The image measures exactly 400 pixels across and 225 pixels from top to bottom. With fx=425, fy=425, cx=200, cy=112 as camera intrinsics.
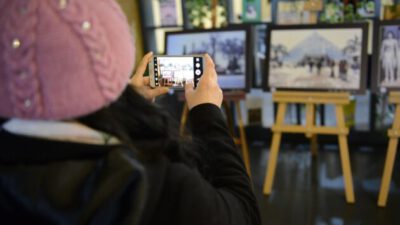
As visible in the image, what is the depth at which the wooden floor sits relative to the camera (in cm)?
253

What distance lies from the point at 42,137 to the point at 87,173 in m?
0.09

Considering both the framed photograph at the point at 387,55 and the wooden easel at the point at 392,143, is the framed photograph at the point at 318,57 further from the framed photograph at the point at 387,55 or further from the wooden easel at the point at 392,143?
the wooden easel at the point at 392,143

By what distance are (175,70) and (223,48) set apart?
196 centimetres

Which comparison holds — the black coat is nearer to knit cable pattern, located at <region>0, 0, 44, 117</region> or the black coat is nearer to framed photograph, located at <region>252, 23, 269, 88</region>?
knit cable pattern, located at <region>0, 0, 44, 117</region>

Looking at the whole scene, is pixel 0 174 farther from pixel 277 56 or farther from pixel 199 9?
pixel 199 9

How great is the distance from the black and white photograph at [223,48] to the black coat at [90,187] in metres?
2.56

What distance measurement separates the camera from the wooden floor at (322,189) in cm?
253

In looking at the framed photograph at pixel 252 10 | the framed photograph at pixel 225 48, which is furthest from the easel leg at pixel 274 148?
the framed photograph at pixel 252 10

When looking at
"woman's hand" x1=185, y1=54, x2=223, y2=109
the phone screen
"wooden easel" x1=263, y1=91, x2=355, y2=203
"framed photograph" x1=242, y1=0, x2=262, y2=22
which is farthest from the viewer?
"framed photograph" x1=242, y1=0, x2=262, y2=22

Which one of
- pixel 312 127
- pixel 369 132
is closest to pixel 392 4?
pixel 369 132

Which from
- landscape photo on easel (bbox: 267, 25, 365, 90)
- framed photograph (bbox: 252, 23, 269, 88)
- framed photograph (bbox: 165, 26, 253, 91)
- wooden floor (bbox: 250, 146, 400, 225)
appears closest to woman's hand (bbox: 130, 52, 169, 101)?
wooden floor (bbox: 250, 146, 400, 225)

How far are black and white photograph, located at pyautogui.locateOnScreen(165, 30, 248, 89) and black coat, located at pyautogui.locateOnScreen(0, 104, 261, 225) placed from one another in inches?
101

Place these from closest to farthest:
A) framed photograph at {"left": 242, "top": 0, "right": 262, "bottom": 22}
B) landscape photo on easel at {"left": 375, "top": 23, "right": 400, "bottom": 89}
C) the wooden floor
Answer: the wooden floor < landscape photo on easel at {"left": 375, "top": 23, "right": 400, "bottom": 89} < framed photograph at {"left": 242, "top": 0, "right": 262, "bottom": 22}

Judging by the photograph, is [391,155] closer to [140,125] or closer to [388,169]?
[388,169]
